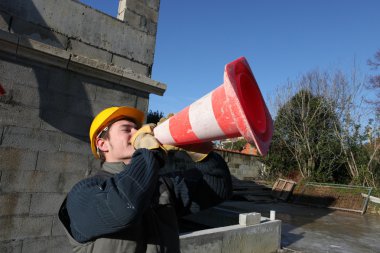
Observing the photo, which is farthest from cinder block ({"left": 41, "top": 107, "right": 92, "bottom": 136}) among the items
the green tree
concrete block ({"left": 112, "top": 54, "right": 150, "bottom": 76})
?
the green tree

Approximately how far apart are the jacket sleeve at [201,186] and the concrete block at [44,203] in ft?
9.54

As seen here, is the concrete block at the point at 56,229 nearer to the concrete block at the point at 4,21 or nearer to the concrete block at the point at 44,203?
the concrete block at the point at 44,203

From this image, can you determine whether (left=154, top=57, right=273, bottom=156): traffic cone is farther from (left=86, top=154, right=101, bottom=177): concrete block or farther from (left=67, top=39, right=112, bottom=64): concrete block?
(left=67, top=39, right=112, bottom=64): concrete block

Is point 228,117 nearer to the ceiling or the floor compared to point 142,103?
nearer to the floor

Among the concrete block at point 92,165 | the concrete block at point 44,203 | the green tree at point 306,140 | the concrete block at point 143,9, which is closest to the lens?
the concrete block at point 44,203

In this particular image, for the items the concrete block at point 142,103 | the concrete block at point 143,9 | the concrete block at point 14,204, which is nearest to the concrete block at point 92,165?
the concrete block at point 14,204

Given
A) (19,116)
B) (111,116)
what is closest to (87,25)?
(19,116)

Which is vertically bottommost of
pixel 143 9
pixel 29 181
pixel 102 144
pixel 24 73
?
pixel 29 181

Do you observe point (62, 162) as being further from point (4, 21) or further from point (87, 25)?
point (87, 25)

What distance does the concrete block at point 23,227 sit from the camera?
152 inches

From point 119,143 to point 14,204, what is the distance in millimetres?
3033

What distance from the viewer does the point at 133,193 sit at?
123cm

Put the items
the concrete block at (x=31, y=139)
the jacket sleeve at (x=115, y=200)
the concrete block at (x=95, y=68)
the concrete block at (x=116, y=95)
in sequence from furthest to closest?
the concrete block at (x=116, y=95), the concrete block at (x=95, y=68), the concrete block at (x=31, y=139), the jacket sleeve at (x=115, y=200)

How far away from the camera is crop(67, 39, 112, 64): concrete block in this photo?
15.4 feet
